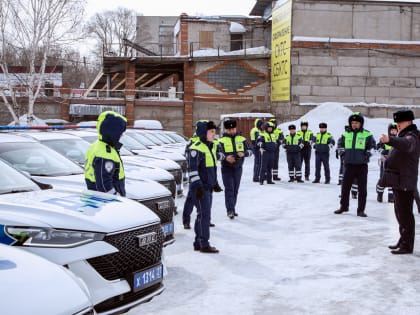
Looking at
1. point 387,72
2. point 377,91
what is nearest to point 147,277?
point 377,91

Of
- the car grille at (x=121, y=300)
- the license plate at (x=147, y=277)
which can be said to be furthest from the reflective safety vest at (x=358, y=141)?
the car grille at (x=121, y=300)

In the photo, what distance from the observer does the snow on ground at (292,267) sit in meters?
5.49

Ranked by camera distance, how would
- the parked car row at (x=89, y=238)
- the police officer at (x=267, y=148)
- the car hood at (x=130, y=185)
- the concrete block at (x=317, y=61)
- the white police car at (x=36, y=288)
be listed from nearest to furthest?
the white police car at (x=36, y=288) → the parked car row at (x=89, y=238) → the car hood at (x=130, y=185) → the police officer at (x=267, y=148) → the concrete block at (x=317, y=61)

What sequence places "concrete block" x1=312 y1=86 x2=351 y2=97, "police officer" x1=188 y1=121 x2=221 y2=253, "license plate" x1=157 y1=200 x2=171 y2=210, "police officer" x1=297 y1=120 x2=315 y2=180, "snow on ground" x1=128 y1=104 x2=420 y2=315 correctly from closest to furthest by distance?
"snow on ground" x1=128 y1=104 x2=420 y2=315
"license plate" x1=157 y1=200 x2=171 y2=210
"police officer" x1=188 y1=121 x2=221 y2=253
"police officer" x1=297 y1=120 x2=315 y2=180
"concrete block" x1=312 y1=86 x2=351 y2=97

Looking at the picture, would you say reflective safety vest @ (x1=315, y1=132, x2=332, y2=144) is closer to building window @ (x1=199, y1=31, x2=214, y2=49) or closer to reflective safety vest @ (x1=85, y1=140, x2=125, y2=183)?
reflective safety vest @ (x1=85, y1=140, x2=125, y2=183)

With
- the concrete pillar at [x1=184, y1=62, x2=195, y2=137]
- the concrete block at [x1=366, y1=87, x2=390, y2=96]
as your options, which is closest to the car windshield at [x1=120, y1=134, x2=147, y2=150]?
the concrete block at [x1=366, y1=87, x2=390, y2=96]

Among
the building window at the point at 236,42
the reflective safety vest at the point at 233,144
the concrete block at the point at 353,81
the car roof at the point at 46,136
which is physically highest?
the building window at the point at 236,42

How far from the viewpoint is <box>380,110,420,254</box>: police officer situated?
24.8ft

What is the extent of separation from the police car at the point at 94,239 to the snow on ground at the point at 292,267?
786 millimetres

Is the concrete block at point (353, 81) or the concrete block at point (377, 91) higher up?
the concrete block at point (353, 81)

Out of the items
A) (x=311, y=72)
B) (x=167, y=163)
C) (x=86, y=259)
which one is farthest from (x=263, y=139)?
(x=311, y=72)

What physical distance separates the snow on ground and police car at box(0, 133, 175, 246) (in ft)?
2.40

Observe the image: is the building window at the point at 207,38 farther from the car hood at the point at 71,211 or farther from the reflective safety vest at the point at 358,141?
the car hood at the point at 71,211

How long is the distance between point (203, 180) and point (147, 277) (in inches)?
128
